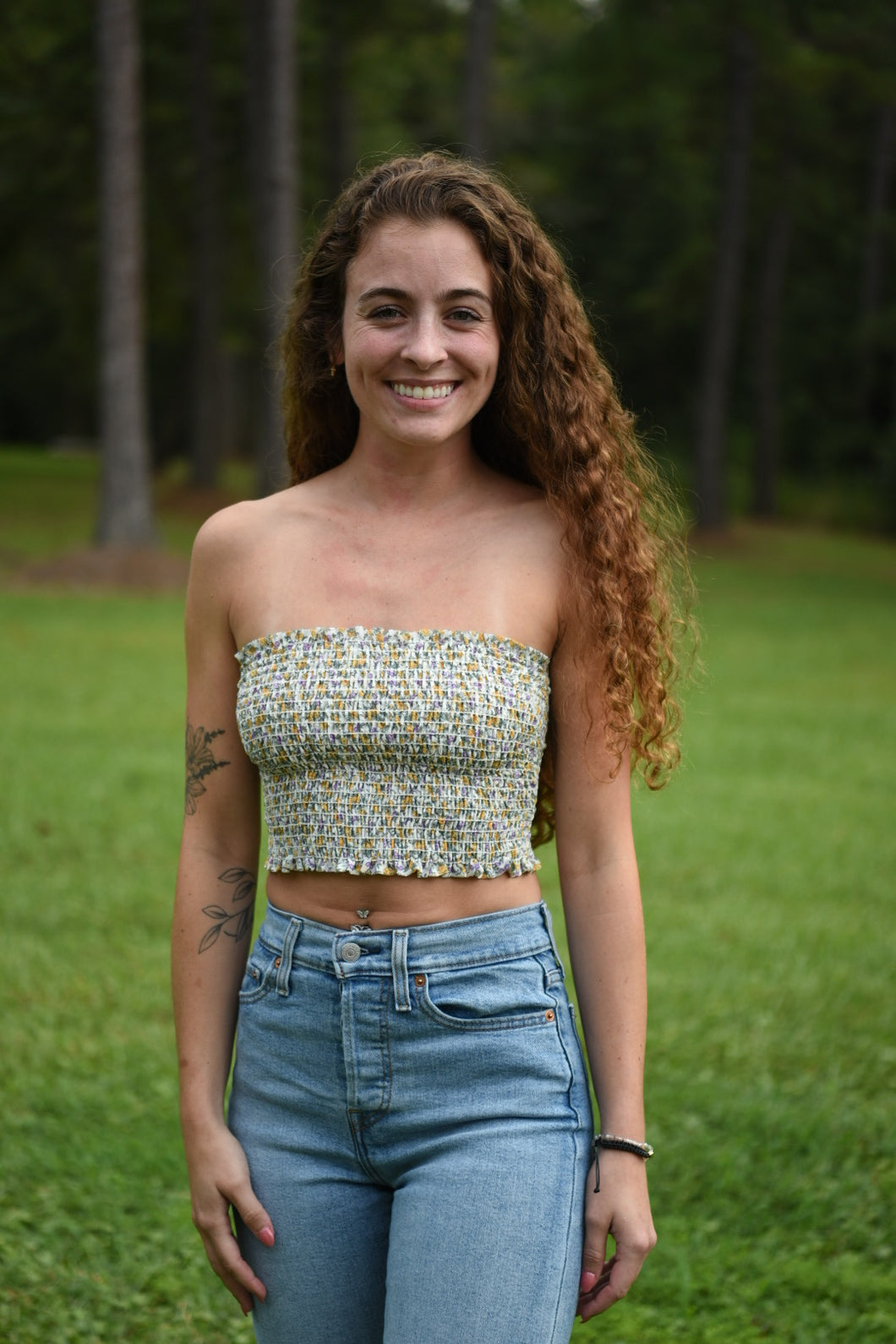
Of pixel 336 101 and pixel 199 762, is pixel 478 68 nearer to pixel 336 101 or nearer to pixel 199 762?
pixel 336 101

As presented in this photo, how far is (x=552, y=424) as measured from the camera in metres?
2.40

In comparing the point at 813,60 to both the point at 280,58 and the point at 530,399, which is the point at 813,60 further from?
the point at 530,399

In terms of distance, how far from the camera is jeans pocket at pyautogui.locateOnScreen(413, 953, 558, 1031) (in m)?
2.03

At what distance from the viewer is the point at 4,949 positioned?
18.5 ft

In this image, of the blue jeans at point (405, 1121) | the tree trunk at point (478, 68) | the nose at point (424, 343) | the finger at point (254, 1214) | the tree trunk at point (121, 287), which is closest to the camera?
the blue jeans at point (405, 1121)

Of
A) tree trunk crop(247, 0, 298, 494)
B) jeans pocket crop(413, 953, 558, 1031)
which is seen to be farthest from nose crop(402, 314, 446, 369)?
tree trunk crop(247, 0, 298, 494)

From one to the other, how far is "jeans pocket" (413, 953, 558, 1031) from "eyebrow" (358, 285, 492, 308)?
40.6 inches

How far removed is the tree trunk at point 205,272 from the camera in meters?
22.4

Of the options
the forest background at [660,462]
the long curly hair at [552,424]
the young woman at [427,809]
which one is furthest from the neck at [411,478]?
the forest background at [660,462]

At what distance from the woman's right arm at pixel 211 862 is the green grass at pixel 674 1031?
0.40m

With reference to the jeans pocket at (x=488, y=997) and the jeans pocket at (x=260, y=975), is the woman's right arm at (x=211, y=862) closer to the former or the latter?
the jeans pocket at (x=260, y=975)

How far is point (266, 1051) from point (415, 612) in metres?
0.69

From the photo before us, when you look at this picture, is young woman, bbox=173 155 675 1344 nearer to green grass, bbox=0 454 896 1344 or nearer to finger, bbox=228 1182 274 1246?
finger, bbox=228 1182 274 1246

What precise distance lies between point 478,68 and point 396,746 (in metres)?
19.6
